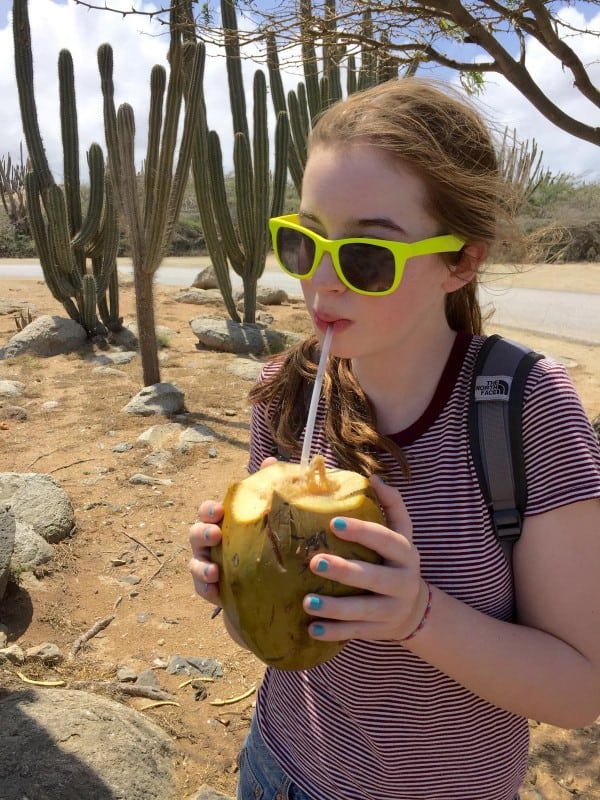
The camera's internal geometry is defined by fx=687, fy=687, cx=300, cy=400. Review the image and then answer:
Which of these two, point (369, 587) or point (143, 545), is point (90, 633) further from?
point (369, 587)

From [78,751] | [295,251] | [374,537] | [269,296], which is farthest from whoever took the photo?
[269,296]

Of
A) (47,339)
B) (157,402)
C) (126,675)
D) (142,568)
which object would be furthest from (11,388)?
(126,675)

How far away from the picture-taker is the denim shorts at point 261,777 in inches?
52.0

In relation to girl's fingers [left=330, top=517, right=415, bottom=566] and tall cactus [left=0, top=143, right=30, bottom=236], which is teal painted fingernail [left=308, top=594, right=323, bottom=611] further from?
tall cactus [left=0, top=143, right=30, bottom=236]

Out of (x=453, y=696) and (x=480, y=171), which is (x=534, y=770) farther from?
(x=480, y=171)

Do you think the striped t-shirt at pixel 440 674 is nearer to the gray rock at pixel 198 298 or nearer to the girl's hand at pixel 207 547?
the girl's hand at pixel 207 547

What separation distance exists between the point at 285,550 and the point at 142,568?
136 inches

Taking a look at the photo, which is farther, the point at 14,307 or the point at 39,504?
the point at 14,307

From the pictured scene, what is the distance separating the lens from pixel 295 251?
4.26ft

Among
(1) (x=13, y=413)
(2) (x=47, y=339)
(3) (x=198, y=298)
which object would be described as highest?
(2) (x=47, y=339)

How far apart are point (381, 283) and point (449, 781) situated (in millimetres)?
889

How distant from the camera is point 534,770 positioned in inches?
106

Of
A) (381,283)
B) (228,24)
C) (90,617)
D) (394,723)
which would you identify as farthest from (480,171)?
(228,24)

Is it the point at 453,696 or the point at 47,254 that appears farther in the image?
the point at 47,254
